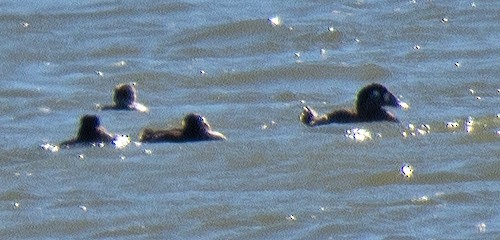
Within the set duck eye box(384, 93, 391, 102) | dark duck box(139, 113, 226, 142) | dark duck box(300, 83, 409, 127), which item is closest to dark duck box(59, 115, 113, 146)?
dark duck box(139, 113, 226, 142)

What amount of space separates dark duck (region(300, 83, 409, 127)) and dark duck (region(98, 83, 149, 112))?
80.2 inches

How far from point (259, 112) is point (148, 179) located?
3862 mm

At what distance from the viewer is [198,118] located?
21.9 m

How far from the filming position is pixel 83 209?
61.6ft

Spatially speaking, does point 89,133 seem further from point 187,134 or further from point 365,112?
point 365,112

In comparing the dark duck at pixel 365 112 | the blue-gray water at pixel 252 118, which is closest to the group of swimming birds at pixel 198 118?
the dark duck at pixel 365 112

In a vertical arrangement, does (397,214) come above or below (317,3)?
above

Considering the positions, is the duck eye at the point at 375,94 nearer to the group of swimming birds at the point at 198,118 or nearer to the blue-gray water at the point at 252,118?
the group of swimming birds at the point at 198,118

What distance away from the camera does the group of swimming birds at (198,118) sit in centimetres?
2188

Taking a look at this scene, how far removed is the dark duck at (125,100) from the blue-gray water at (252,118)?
0.11 metres

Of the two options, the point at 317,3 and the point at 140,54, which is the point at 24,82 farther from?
the point at 317,3

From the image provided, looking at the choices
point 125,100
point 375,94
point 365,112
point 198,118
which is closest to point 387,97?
point 375,94

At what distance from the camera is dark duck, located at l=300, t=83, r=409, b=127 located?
22688 millimetres

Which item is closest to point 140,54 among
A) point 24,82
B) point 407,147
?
point 24,82
